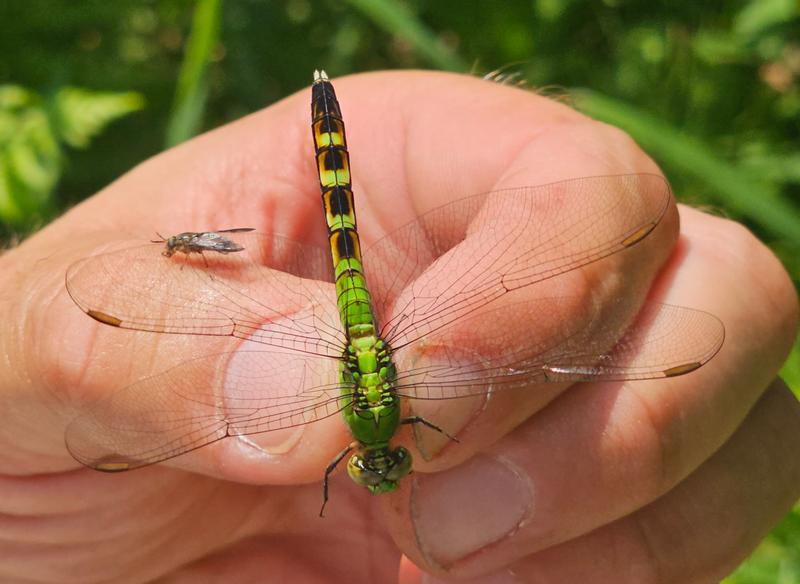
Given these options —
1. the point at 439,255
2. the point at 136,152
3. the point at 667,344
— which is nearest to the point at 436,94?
the point at 439,255

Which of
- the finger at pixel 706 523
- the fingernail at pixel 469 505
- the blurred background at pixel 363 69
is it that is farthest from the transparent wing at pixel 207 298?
the blurred background at pixel 363 69

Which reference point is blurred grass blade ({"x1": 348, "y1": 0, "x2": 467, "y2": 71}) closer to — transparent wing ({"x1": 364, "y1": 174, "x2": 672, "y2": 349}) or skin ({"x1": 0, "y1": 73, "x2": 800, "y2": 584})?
skin ({"x1": 0, "y1": 73, "x2": 800, "y2": 584})

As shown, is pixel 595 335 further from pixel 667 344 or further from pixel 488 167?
pixel 488 167

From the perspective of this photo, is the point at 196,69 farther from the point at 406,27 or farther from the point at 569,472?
the point at 569,472

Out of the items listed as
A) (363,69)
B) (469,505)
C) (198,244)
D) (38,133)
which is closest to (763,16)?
(363,69)

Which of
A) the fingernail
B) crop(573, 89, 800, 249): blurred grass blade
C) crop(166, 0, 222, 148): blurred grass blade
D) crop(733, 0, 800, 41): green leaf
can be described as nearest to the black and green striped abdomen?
the fingernail
